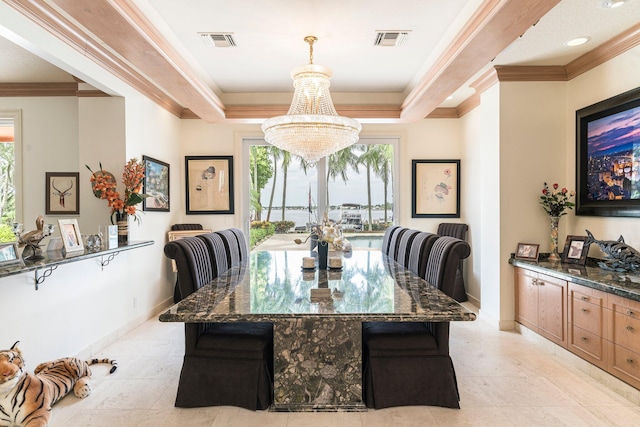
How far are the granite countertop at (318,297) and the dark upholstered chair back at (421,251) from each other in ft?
0.39

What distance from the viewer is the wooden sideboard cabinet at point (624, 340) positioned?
94.3 inches

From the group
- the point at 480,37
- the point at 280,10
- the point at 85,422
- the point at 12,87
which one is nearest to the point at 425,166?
the point at 480,37

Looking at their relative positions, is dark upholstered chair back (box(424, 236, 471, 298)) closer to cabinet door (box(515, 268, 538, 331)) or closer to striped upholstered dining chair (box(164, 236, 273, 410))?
striped upholstered dining chair (box(164, 236, 273, 410))

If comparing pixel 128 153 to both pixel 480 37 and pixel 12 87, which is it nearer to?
pixel 12 87

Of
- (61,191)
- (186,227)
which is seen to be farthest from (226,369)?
(186,227)

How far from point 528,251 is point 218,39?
3585 mm

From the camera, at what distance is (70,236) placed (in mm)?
2818

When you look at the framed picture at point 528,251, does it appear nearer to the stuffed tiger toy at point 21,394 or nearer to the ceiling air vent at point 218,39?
the ceiling air vent at point 218,39

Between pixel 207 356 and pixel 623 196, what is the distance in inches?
136

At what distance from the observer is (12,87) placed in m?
3.97

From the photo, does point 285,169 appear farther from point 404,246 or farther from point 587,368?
point 587,368

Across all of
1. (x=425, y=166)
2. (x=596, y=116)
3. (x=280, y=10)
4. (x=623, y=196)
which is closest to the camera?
(x=280, y=10)

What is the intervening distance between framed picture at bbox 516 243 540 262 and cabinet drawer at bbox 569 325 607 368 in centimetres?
80

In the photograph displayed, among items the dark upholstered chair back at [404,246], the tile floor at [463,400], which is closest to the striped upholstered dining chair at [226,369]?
the tile floor at [463,400]
